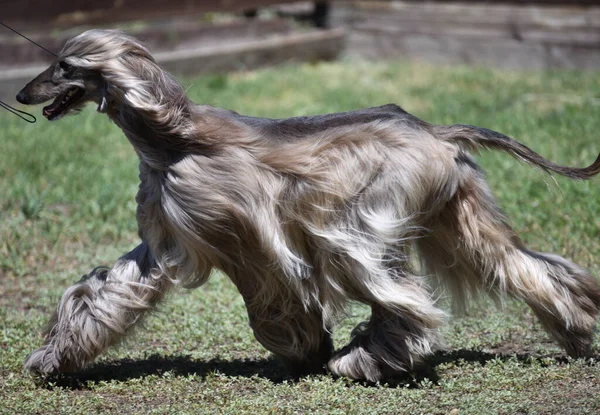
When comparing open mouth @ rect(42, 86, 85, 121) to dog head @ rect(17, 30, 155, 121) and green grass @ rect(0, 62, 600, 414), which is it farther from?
green grass @ rect(0, 62, 600, 414)

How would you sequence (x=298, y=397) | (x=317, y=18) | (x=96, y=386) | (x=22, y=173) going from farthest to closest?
(x=317, y=18)
(x=22, y=173)
(x=96, y=386)
(x=298, y=397)

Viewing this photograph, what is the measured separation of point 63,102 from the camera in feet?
13.8

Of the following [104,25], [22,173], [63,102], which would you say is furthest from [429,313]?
[104,25]

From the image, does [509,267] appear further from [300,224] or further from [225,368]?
[225,368]

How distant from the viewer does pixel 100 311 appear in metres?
4.23

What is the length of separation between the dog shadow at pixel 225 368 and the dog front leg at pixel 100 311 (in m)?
0.16

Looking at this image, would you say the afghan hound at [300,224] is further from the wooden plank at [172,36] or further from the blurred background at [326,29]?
the blurred background at [326,29]

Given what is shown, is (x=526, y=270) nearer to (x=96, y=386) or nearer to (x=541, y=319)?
(x=541, y=319)

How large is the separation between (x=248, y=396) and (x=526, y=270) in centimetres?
150

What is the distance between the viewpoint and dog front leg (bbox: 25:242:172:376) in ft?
13.9

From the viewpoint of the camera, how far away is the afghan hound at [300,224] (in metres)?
4.07

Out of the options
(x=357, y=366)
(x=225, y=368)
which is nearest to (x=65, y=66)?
(x=225, y=368)

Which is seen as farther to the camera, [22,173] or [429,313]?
[22,173]

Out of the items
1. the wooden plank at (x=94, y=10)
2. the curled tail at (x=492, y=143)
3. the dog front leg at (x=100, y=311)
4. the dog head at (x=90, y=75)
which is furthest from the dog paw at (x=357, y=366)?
the wooden plank at (x=94, y=10)
